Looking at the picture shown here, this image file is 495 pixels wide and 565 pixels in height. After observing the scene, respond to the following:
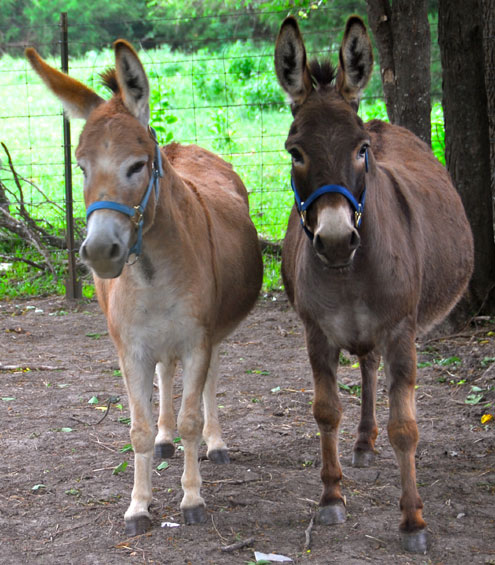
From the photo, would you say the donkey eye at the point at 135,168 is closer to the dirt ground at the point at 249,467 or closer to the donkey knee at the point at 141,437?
the donkey knee at the point at 141,437

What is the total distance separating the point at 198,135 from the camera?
15148 mm

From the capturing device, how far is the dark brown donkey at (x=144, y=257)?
3.38 metres

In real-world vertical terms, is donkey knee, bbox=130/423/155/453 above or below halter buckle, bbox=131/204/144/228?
below

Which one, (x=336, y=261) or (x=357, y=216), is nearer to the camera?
(x=336, y=261)

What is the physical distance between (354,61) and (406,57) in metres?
3.29

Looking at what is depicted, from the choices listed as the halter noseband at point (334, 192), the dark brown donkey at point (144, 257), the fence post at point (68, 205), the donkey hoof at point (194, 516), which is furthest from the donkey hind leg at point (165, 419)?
the fence post at point (68, 205)

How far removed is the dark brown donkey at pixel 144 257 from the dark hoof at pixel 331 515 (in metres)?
0.59

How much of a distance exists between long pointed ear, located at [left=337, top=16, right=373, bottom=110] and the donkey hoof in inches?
81.6

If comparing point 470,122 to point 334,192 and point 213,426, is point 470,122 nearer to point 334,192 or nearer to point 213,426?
point 213,426

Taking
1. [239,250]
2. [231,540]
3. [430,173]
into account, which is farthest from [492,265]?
[231,540]

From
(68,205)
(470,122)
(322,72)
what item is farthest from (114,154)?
(68,205)

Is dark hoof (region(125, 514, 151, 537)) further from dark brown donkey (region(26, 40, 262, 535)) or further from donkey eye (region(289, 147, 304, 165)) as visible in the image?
donkey eye (region(289, 147, 304, 165))

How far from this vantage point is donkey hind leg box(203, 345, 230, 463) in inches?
184

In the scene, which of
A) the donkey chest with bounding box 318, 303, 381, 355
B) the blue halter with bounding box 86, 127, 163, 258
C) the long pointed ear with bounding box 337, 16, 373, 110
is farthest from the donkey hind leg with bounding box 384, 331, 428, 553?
the blue halter with bounding box 86, 127, 163, 258
